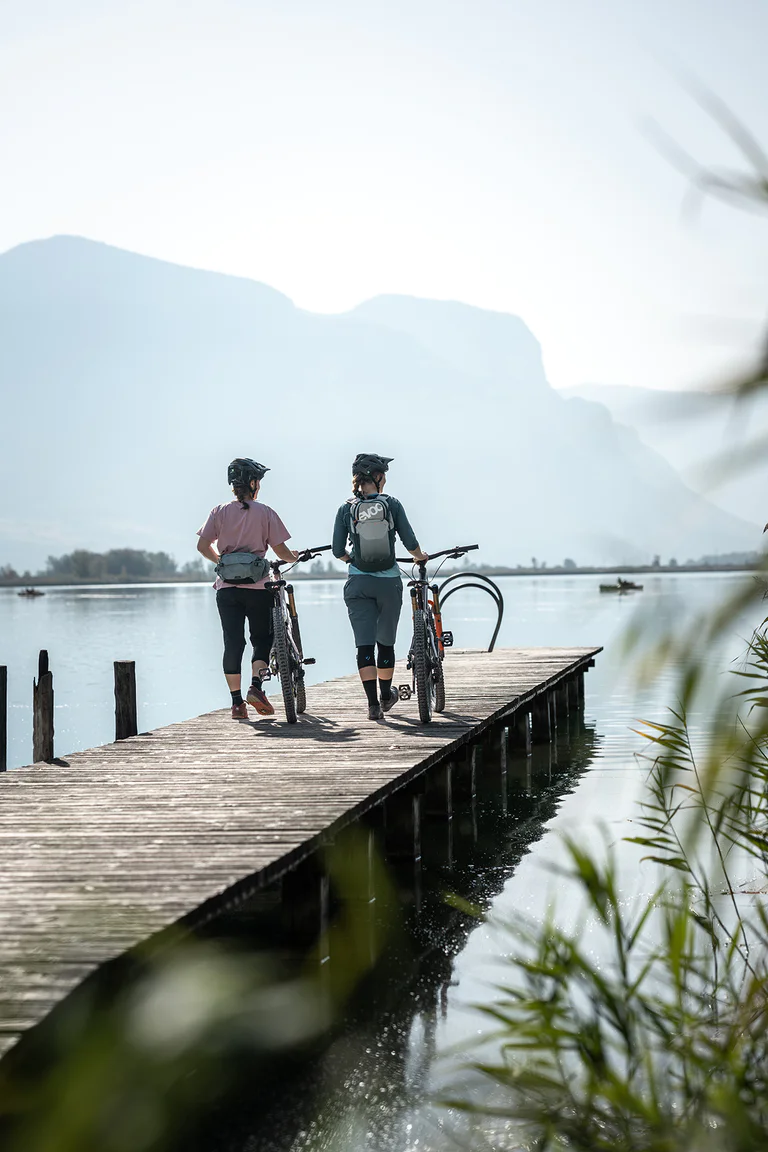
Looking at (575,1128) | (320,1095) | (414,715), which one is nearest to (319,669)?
(414,715)

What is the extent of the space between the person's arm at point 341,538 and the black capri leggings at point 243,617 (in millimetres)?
828

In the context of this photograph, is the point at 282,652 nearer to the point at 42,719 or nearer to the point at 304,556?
the point at 304,556

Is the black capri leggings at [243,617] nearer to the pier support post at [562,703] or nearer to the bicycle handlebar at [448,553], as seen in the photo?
the bicycle handlebar at [448,553]

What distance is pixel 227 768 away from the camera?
8336mm

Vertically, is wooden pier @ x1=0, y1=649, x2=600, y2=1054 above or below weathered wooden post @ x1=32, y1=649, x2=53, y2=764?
above

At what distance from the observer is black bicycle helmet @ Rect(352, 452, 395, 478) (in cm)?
951

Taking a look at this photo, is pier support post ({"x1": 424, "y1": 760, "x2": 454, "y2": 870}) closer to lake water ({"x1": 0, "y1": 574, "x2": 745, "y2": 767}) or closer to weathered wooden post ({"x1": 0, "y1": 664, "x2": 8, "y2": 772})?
lake water ({"x1": 0, "y1": 574, "x2": 745, "y2": 767})

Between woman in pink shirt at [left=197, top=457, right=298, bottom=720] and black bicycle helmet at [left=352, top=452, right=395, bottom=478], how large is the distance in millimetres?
1012

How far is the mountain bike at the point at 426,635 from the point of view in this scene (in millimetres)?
9789

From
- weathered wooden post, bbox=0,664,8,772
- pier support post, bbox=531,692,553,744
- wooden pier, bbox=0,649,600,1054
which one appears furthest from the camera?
pier support post, bbox=531,692,553,744

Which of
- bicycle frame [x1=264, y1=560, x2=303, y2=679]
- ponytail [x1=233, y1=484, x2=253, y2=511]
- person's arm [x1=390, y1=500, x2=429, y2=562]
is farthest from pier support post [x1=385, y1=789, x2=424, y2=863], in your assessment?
ponytail [x1=233, y1=484, x2=253, y2=511]

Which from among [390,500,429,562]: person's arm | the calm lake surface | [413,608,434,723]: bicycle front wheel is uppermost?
[390,500,429,562]: person's arm

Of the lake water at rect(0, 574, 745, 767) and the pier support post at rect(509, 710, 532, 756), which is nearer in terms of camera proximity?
the lake water at rect(0, 574, 745, 767)

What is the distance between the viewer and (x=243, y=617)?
10.5 m
